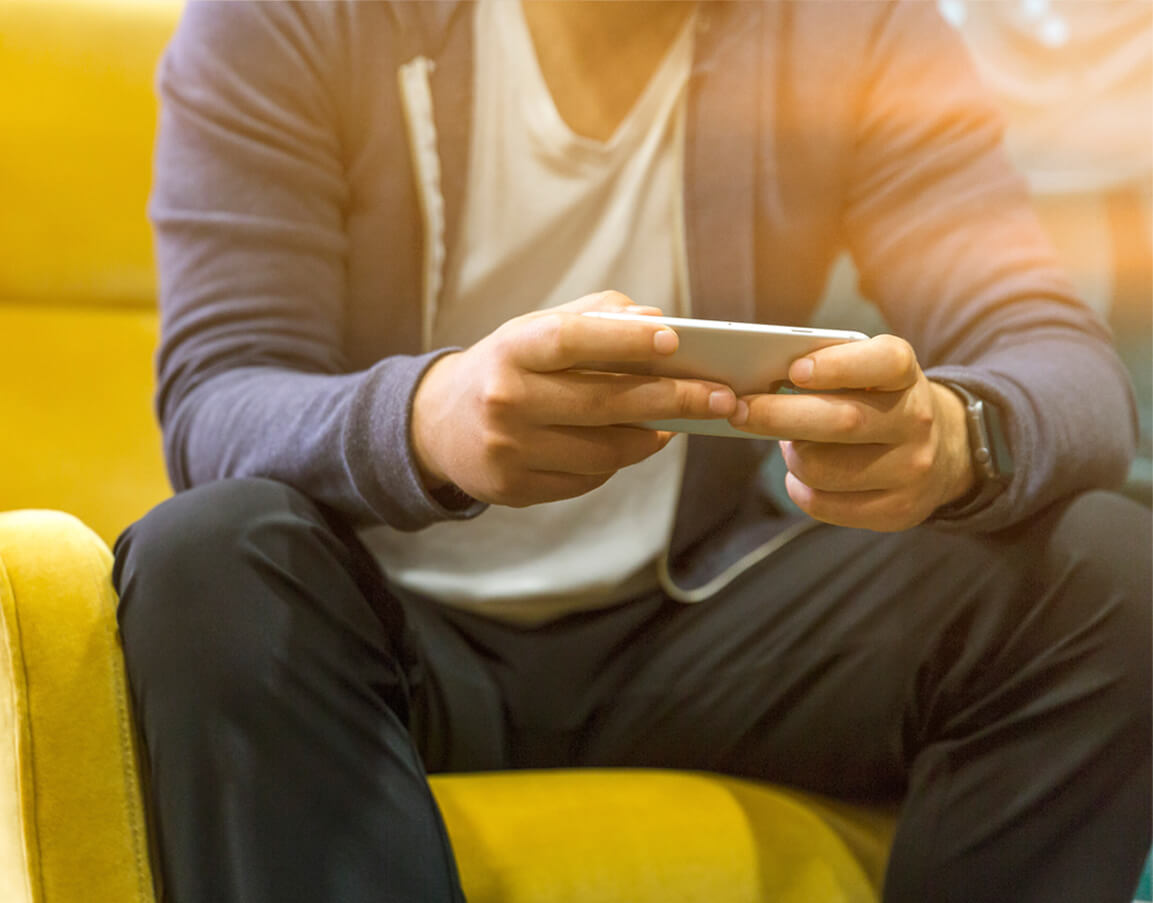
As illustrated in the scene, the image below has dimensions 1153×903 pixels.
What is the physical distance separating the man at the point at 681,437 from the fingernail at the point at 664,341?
95 millimetres

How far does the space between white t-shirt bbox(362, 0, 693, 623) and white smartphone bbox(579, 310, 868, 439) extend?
17cm

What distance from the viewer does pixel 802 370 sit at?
358mm

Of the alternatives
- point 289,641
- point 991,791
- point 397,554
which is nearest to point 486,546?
point 397,554

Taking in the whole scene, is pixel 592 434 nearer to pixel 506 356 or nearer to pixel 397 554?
pixel 506 356

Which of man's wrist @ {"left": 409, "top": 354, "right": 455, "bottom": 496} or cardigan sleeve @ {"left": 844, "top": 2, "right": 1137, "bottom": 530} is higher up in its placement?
cardigan sleeve @ {"left": 844, "top": 2, "right": 1137, "bottom": 530}

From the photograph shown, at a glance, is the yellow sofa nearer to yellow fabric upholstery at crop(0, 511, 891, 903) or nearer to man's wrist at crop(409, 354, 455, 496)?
yellow fabric upholstery at crop(0, 511, 891, 903)

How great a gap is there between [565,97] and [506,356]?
22 cm

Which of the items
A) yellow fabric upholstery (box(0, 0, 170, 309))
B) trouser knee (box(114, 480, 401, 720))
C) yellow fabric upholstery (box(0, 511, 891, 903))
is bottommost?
yellow fabric upholstery (box(0, 511, 891, 903))

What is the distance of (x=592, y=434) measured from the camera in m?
0.38

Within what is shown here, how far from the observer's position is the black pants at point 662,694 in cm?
38

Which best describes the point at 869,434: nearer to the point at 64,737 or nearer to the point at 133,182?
the point at 64,737

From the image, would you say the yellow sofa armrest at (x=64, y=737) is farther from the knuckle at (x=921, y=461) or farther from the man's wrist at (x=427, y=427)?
the knuckle at (x=921, y=461)

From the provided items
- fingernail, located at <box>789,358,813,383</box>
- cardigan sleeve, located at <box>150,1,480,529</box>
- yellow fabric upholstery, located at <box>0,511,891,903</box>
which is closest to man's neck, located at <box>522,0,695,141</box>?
cardigan sleeve, located at <box>150,1,480,529</box>

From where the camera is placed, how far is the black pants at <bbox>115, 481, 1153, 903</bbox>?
38 cm
